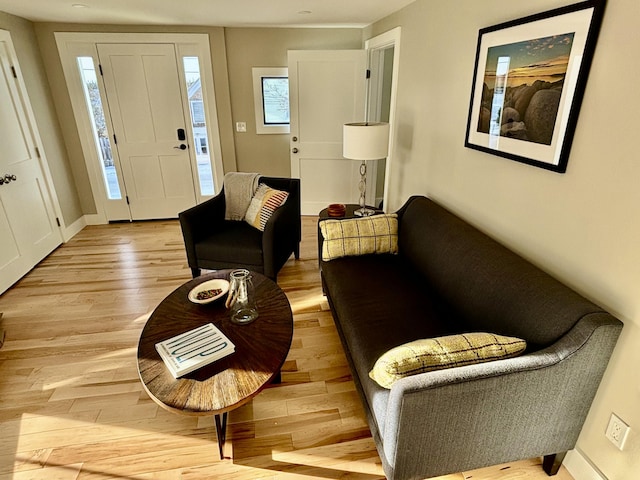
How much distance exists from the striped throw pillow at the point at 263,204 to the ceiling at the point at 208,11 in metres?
1.44

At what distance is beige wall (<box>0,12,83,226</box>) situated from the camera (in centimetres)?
333

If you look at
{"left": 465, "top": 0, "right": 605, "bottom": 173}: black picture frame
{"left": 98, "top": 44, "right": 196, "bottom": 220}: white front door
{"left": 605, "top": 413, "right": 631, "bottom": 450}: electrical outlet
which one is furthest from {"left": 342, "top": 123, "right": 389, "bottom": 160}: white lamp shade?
{"left": 98, "top": 44, "right": 196, "bottom": 220}: white front door

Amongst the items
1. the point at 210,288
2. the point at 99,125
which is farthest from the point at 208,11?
the point at 210,288

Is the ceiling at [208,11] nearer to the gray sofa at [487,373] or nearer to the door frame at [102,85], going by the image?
the door frame at [102,85]

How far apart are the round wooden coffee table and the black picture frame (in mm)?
1408

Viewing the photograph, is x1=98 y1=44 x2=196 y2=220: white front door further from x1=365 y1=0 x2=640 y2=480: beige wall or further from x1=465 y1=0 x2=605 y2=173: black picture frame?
x1=465 y1=0 x2=605 y2=173: black picture frame

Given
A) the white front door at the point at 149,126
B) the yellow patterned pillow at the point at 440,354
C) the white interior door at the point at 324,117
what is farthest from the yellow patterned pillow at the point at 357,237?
the white front door at the point at 149,126

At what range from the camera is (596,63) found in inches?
51.1

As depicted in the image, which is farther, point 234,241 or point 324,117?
point 324,117

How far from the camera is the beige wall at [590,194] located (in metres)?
1.21

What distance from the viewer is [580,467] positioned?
4.79 feet

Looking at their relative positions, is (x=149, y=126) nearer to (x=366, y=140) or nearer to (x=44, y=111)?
(x=44, y=111)

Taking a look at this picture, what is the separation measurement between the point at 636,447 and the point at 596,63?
1397 mm

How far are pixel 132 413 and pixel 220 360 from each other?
73 centimetres
